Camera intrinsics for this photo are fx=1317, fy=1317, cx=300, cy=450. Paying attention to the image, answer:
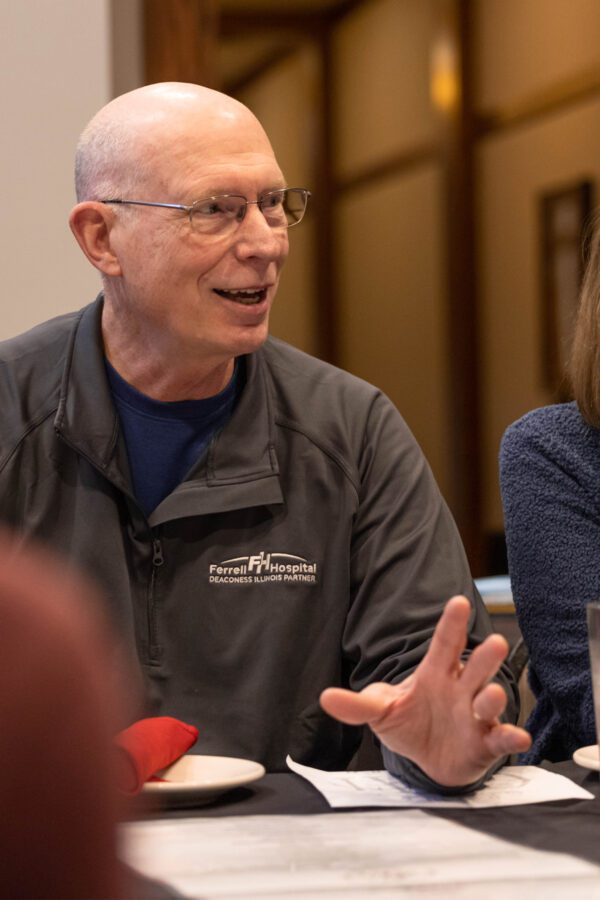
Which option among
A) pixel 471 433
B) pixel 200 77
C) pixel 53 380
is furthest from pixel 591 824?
pixel 471 433

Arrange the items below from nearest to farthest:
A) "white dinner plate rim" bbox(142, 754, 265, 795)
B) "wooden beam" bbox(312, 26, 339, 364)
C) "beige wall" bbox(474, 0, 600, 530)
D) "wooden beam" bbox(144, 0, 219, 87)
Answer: "white dinner plate rim" bbox(142, 754, 265, 795) < "wooden beam" bbox(144, 0, 219, 87) < "beige wall" bbox(474, 0, 600, 530) < "wooden beam" bbox(312, 26, 339, 364)

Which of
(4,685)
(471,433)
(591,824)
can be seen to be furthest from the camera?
(471,433)

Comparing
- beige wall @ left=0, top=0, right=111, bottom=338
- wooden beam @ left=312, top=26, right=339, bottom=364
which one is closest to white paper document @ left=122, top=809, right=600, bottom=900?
beige wall @ left=0, top=0, right=111, bottom=338

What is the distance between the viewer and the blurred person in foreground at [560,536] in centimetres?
165

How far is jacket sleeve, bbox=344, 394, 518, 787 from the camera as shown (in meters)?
1.47

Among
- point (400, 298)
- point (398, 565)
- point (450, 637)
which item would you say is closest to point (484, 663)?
point (450, 637)

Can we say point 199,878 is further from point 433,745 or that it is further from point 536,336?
point 536,336

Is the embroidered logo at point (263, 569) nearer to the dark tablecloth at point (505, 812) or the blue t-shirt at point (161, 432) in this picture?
the blue t-shirt at point (161, 432)

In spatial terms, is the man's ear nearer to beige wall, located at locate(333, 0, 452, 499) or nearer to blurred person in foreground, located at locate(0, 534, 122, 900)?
blurred person in foreground, located at locate(0, 534, 122, 900)

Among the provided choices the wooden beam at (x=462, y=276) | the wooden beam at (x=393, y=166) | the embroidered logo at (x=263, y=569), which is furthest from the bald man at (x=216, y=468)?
the wooden beam at (x=393, y=166)

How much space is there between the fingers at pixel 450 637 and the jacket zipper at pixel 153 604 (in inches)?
20.5

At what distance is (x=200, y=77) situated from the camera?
2.72 meters

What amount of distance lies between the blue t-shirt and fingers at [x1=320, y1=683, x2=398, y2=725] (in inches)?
21.5

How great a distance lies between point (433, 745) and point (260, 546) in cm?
48
